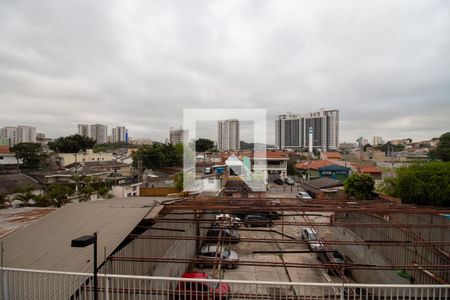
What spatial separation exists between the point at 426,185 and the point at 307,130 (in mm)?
48028

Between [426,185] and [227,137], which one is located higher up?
[227,137]

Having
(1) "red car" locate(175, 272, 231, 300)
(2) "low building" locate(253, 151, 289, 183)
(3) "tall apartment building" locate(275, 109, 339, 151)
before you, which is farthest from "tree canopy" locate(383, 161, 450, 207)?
(3) "tall apartment building" locate(275, 109, 339, 151)

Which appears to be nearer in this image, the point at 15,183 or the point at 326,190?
the point at 326,190

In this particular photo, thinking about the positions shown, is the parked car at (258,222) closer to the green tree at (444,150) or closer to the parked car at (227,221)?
the parked car at (227,221)

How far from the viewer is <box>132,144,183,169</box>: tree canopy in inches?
1174

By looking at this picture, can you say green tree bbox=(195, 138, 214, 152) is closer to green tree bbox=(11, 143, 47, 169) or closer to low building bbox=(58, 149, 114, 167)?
low building bbox=(58, 149, 114, 167)

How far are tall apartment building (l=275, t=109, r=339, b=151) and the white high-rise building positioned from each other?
6768cm

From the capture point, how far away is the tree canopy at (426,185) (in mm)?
10422

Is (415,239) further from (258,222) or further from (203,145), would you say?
(203,145)

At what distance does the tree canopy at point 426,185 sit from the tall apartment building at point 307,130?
45.5 metres

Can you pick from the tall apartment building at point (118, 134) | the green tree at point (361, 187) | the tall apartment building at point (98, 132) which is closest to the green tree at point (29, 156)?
the green tree at point (361, 187)

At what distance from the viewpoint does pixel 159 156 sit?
98.6 feet

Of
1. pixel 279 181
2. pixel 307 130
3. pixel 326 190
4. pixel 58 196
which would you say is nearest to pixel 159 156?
pixel 279 181

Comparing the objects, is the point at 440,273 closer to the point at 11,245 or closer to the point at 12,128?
the point at 11,245
